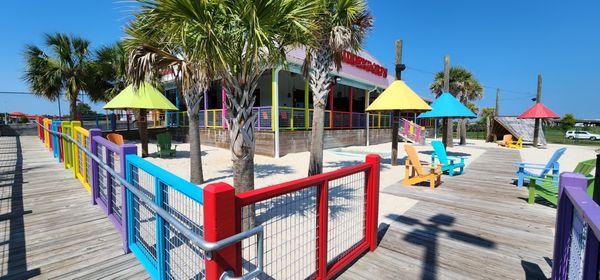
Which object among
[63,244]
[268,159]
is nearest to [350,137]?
[268,159]

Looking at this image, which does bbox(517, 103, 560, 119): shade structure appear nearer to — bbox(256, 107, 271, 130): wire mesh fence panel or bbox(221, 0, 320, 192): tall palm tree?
bbox(256, 107, 271, 130): wire mesh fence panel

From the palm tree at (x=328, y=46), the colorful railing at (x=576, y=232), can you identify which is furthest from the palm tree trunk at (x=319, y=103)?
the colorful railing at (x=576, y=232)

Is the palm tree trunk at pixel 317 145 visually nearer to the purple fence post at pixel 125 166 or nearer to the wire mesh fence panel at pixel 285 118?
the purple fence post at pixel 125 166

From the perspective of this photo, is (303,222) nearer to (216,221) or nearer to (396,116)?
(216,221)

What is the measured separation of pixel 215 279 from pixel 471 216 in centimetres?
469

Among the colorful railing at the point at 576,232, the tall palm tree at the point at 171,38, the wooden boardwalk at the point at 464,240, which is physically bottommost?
the wooden boardwalk at the point at 464,240

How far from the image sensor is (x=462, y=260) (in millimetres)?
3275

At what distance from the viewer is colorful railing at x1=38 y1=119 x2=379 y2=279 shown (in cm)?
164

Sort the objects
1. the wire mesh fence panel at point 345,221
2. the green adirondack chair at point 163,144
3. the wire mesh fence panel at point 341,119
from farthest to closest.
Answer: the wire mesh fence panel at point 341,119 < the green adirondack chair at point 163,144 < the wire mesh fence panel at point 345,221

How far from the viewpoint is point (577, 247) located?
175 cm

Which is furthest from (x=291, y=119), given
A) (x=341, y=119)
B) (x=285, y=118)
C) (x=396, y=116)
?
(x=396, y=116)

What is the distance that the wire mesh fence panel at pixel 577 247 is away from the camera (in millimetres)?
1644

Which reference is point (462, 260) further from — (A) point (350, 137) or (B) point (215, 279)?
(A) point (350, 137)

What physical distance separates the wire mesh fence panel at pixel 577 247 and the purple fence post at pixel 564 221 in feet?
0.33
